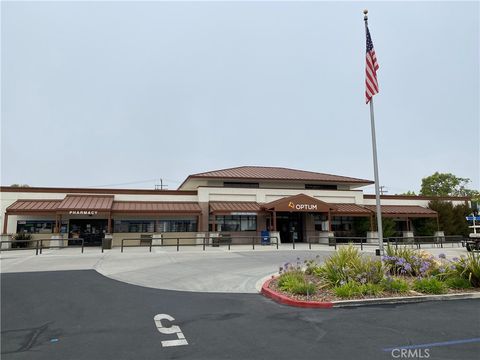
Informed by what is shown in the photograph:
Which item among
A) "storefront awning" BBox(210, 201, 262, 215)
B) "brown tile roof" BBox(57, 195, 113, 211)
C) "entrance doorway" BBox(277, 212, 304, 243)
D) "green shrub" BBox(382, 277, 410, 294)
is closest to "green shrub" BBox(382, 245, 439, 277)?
"green shrub" BBox(382, 277, 410, 294)

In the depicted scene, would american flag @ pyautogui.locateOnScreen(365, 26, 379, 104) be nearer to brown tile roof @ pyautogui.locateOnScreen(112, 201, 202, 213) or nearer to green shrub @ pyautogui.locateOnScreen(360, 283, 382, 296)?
green shrub @ pyautogui.locateOnScreen(360, 283, 382, 296)

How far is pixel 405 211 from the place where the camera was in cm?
3572

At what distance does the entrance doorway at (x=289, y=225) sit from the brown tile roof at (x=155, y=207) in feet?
28.8

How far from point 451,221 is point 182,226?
2909 cm

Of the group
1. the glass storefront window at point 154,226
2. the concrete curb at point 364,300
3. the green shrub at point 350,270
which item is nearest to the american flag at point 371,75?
the green shrub at point 350,270

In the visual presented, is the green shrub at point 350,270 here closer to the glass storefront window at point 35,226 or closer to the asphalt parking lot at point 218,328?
the asphalt parking lot at point 218,328

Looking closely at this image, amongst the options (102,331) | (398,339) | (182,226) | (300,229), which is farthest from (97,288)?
(300,229)

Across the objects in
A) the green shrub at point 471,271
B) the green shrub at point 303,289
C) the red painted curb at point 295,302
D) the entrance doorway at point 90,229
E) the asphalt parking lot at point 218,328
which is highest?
the entrance doorway at point 90,229

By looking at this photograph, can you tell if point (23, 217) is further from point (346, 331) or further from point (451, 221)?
point (451, 221)

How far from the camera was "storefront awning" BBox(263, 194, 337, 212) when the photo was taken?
3027 centimetres

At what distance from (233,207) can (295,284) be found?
21887 mm

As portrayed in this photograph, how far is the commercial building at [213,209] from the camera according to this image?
1109 inches

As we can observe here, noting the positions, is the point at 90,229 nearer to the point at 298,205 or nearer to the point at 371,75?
the point at 298,205

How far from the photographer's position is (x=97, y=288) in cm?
1016
